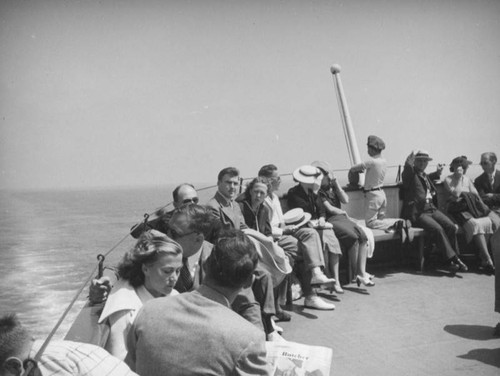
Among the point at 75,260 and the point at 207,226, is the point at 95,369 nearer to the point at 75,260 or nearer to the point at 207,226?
the point at 207,226

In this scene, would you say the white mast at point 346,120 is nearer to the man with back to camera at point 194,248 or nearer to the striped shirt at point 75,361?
the man with back to camera at point 194,248

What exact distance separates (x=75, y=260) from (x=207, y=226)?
A: 39853 mm

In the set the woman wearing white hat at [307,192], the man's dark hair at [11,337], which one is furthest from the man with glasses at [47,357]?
the woman wearing white hat at [307,192]

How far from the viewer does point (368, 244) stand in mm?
5195

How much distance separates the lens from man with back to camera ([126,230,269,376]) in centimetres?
148

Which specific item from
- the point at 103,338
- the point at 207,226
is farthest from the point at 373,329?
the point at 103,338

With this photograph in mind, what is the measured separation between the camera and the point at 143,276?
233 cm

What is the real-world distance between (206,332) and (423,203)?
16.4ft

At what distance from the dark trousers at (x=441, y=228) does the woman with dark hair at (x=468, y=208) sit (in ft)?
0.75

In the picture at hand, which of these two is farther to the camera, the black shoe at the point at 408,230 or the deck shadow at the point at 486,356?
the black shoe at the point at 408,230

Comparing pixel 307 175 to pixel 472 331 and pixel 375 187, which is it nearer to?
pixel 375 187

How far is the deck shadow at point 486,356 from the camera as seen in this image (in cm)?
325

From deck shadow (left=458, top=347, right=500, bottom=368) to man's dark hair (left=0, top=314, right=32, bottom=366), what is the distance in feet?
10.0

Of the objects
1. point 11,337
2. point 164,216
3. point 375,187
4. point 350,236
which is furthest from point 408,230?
point 11,337
